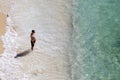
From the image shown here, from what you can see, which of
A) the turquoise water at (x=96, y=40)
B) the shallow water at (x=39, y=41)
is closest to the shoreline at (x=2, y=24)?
the shallow water at (x=39, y=41)

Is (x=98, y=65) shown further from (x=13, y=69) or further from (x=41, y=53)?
(x=13, y=69)

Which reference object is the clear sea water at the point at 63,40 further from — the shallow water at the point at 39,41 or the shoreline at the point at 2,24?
the shoreline at the point at 2,24

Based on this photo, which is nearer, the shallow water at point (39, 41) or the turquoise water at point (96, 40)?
the shallow water at point (39, 41)

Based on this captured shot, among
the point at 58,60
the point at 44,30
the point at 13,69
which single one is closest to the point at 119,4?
the point at 44,30

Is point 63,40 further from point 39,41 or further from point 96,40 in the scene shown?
point 96,40

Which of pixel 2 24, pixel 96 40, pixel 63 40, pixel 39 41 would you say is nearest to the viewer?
pixel 39 41

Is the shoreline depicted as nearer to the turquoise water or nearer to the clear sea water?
the clear sea water

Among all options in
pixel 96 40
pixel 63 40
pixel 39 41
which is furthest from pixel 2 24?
pixel 96 40

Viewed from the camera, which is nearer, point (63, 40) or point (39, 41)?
point (39, 41)
